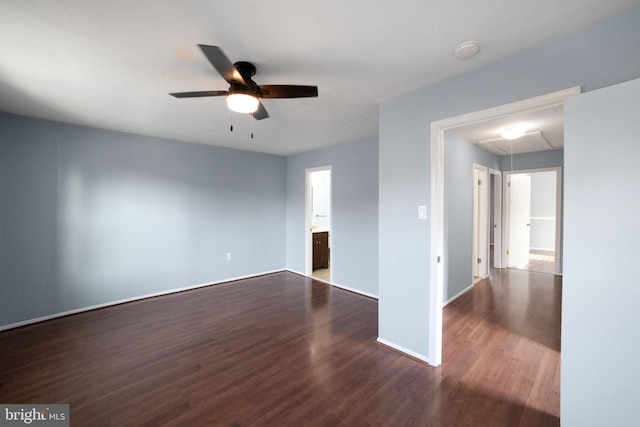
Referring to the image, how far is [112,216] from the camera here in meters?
3.54

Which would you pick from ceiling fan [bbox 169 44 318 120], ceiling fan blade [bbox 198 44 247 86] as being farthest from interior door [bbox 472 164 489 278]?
ceiling fan blade [bbox 198 44 247 86]

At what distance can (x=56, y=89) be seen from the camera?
7.46ft

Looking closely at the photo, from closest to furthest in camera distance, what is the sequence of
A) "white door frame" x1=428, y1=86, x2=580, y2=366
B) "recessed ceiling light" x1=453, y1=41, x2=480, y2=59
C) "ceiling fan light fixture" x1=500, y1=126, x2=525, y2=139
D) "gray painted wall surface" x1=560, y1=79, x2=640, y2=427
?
"gray painted wall surface" x1=560, y1=79, x2=640, y2=427 < "recessed ceiling light" x1=453, y1=41, x2=480, y2=59 < "white door frame" x1=428, y1=86, x2=580, y2=366 < "ceiling fan light fixture" x1=500, y1=126, x2=525, y2=139

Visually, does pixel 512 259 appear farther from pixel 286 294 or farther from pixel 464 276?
pixel 286 294

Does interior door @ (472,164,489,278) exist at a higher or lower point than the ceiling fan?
lower

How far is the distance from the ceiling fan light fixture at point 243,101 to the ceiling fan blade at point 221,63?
84mm

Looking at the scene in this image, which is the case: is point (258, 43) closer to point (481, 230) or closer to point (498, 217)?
point (481, 230)

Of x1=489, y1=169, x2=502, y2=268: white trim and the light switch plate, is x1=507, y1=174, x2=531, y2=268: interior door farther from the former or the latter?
the light switch plate

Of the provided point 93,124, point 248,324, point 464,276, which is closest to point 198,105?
point 93,124

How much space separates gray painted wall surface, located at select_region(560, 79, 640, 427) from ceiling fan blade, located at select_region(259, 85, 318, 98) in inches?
61.0

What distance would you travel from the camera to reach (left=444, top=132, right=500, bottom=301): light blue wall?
3.60m

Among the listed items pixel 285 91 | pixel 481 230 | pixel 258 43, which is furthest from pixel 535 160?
pixel 258 43

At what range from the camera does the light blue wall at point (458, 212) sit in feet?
11.8

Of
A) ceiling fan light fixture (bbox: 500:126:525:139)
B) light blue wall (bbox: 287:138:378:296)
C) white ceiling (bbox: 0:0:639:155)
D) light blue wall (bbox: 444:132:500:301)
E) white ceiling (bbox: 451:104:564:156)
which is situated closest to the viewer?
white ceiling (bbox: 0:0:639:155)
